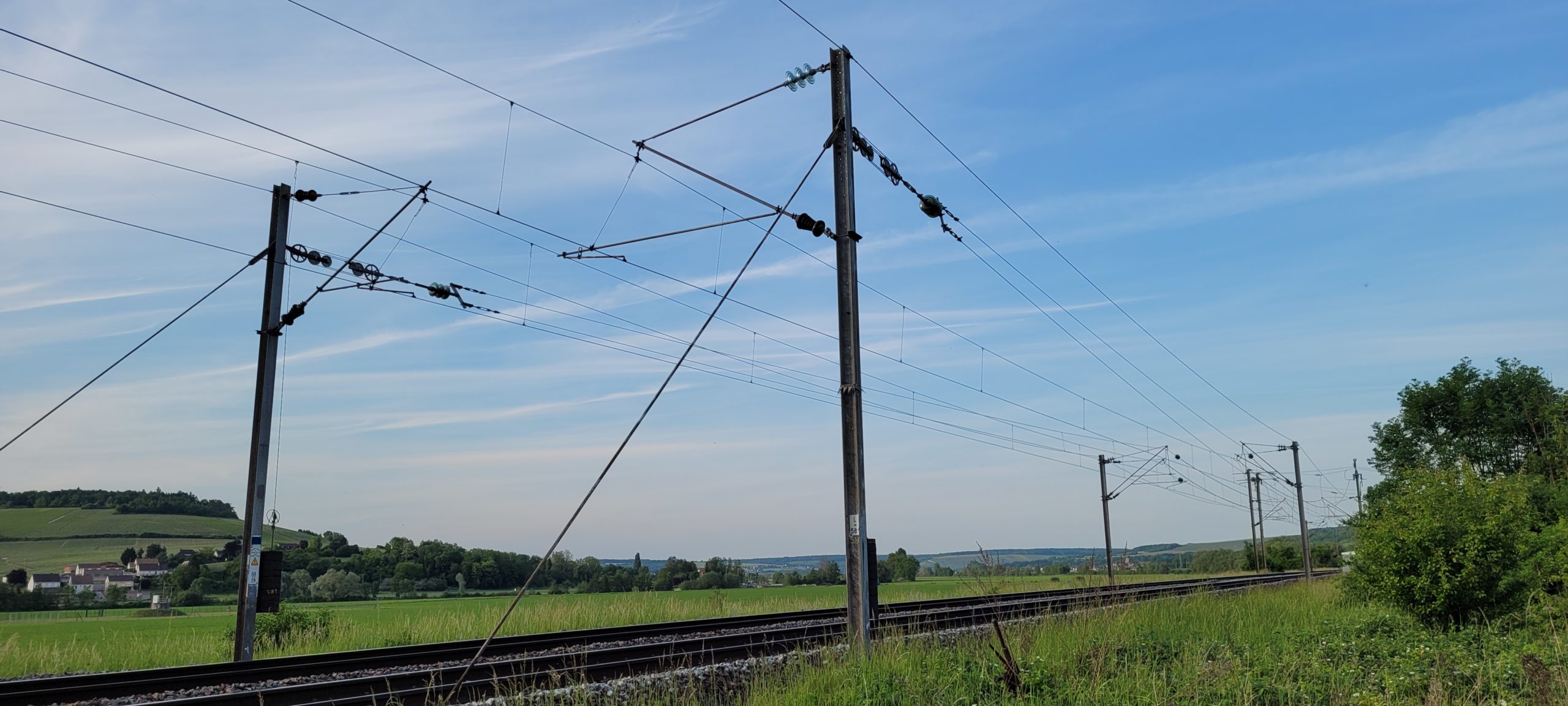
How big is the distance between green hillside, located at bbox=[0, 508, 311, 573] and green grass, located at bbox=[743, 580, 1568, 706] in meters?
64.8

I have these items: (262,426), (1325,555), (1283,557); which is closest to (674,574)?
(262,426)

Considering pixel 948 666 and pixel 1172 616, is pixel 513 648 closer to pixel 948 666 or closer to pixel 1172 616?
pixel 948 666

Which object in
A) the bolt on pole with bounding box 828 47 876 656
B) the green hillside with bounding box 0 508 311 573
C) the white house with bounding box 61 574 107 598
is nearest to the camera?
the bolt on pole with bounding box 828 47 876 656

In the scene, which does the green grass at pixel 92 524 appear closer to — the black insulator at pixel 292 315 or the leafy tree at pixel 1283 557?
the black insulator at pixel 292 315

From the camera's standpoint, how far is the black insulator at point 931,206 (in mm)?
16531

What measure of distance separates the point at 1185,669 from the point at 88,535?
90.8m

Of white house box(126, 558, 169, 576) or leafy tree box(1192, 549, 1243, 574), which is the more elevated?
white house box(126, 558, 169, 576)

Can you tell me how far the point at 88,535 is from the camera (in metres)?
76.6

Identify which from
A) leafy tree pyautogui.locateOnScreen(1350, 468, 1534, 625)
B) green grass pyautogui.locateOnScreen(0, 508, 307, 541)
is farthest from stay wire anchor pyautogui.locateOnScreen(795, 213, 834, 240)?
green grass pyautogui.locateOnScreen(0, 508, 307, 541)

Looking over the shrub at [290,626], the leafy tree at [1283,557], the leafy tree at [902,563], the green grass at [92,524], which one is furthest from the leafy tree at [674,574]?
the leafy tree at [1283,557]

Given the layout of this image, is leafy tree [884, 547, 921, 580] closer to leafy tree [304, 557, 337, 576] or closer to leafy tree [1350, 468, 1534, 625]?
leafy tree [1350, 468, 1534, 625]

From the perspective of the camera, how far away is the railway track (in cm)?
1054

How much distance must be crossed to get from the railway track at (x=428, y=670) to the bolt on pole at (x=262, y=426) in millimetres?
1744

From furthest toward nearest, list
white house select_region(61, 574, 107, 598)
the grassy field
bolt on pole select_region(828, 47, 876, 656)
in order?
white house select_region(61, 574, 107, 598)
the grassy field
bolt on pole select_region(828, 47, 876, 656)
